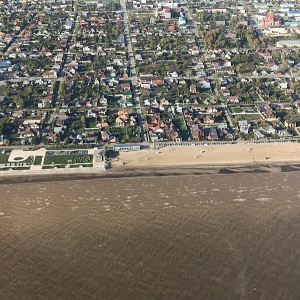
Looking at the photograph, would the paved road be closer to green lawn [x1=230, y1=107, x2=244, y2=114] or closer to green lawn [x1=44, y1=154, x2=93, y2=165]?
green lawn [x1=44, y1=154, x2=93, y2=165]

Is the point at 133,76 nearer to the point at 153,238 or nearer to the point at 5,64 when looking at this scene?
the point at 5,64

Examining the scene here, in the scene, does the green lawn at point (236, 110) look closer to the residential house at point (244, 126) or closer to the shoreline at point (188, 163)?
the residential house at point (244, 126)

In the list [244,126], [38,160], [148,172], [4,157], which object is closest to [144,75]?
[244,126]

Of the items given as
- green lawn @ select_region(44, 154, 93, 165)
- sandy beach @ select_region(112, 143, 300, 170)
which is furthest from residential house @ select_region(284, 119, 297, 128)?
green lawn @ select_region(44, 154, 93, 165)

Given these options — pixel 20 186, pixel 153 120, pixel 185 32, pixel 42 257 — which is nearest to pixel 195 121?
pixel 153 120

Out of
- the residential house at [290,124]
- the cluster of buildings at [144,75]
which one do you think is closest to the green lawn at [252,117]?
the cluster of buildings at [144,75]

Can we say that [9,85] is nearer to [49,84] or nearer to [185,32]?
[49,84]
